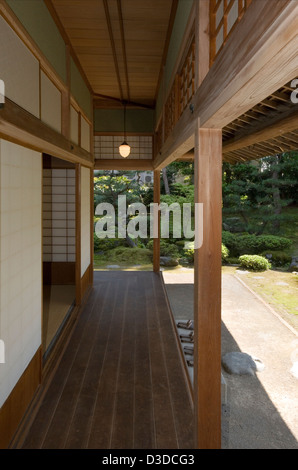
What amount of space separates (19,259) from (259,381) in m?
3.01

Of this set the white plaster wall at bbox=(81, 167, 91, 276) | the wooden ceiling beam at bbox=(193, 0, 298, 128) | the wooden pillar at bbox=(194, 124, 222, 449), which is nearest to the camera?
the wooden ceiling beam at bbox=(193, 0, 298, 128)

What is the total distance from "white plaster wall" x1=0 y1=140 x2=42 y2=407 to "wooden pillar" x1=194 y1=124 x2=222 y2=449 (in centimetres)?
137

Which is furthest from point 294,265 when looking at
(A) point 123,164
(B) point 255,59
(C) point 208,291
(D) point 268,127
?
(B) point 255,59

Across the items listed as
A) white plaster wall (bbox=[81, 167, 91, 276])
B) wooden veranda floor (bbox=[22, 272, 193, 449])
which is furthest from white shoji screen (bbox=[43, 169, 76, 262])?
wooden veranda floor (bbox=[22, 272, 193, 449])

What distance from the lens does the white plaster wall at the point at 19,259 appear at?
2.61 meters

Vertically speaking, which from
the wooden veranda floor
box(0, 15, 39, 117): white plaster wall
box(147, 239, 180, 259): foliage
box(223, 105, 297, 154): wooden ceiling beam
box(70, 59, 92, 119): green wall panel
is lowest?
the wooden veranda floor

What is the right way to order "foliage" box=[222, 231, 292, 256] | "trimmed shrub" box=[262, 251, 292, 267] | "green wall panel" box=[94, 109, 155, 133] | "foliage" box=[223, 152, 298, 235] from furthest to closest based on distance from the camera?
1. "foliage" box=[223, 152, 298, 235]
2. "foliage" box=[222, 231, 292, 256]
3. "trimmed shrub" box=[262, 251, 292, 267]
4. "green wall panel" box=[94, 109, 155, 133]

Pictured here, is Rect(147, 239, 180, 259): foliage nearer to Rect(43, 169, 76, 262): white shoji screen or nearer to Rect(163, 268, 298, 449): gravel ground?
Rect(163, 268, 298, 449): gravel ground

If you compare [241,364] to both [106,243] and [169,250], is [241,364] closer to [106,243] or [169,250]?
[169,250]

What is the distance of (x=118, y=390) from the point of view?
3.53m

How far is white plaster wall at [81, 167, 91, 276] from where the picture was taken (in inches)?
259

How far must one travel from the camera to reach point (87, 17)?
13.2 ft

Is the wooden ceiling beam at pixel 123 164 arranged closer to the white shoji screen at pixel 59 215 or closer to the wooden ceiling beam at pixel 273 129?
the white shoji screen at pixel 59 215

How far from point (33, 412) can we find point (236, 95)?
9.68 ft
